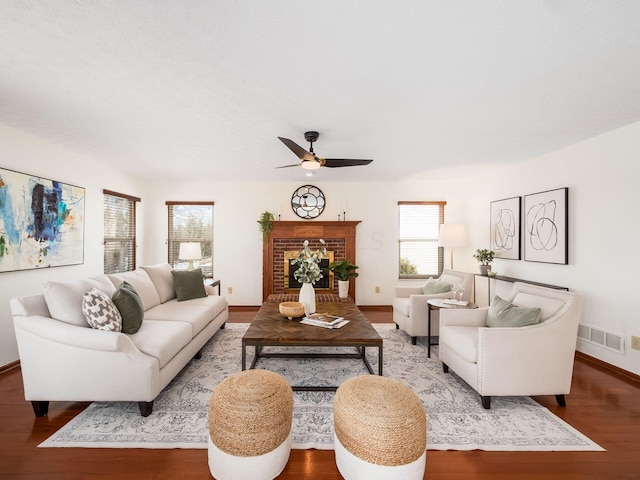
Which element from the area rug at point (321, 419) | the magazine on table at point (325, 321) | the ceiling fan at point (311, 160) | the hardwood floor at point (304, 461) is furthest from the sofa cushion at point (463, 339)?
the ceiling fan at point (311, 160)

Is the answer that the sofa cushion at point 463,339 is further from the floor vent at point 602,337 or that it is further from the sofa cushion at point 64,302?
the sofa cushion at point 64,302

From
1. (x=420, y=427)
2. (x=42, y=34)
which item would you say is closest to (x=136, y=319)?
(x=42, y=34)

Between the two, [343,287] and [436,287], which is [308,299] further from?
[343,287]

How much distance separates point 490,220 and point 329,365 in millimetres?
3629

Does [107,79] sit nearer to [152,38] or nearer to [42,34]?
[42,34]

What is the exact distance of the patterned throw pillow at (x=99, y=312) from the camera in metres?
2.23

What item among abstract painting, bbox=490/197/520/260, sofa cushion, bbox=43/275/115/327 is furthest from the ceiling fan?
abstract painting, bbox=490/197/520/260

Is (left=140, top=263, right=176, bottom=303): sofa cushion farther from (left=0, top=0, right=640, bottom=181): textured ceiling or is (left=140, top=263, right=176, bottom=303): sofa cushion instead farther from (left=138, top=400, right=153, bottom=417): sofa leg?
(left=138, top=400, right=153, bottom=417): sofa leg

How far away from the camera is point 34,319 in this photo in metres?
2.09

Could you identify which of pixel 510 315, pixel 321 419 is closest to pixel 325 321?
pixel 321 419

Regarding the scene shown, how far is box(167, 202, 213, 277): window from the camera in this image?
554 cm

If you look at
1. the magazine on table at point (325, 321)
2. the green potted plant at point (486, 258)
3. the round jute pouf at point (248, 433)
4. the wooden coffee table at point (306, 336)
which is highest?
the green potted plant at point (486, 258)

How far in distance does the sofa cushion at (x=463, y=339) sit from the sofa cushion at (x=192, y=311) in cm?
249

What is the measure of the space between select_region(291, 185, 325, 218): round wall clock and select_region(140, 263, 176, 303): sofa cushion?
249 centimetres
